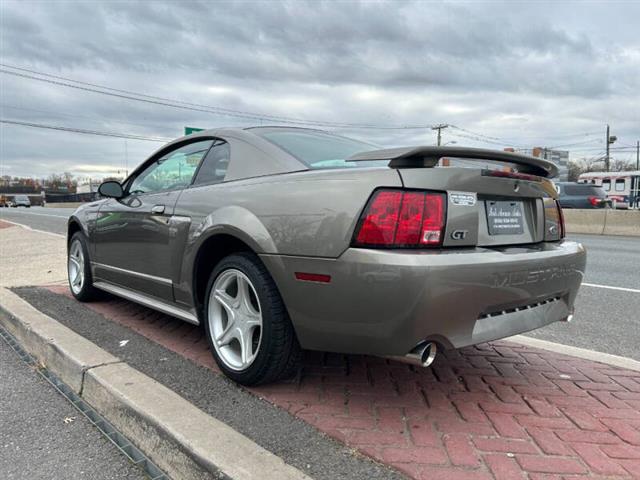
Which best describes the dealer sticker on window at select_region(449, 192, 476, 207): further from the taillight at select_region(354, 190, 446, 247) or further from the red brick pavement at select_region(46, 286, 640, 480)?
the red brick pavement at select_region(46, 286, 640, 480)

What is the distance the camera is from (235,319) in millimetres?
2918

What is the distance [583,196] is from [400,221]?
19.6 metres

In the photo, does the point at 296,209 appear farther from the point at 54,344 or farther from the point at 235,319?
the point at 54,344

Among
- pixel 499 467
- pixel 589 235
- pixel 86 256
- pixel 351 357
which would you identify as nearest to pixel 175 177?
pixel 86 256

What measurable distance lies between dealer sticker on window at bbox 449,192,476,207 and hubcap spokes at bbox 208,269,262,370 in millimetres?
1133

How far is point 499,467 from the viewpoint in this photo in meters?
2.06

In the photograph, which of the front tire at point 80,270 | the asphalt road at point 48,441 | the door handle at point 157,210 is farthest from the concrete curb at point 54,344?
the door handle at point 157,210

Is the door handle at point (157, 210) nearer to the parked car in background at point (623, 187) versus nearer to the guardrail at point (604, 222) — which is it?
the guardrail at point (604, 222)

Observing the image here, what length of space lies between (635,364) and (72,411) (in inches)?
135

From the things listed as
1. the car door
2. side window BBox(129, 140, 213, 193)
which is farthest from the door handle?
side window BBox(129, 140, 213, 193)

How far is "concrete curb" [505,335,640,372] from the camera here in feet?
10.8

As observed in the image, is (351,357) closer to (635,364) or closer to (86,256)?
(635,364)

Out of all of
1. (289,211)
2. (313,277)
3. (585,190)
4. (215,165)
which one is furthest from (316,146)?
(585,190)

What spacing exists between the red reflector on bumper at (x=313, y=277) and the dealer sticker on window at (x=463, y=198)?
2.23 feet
